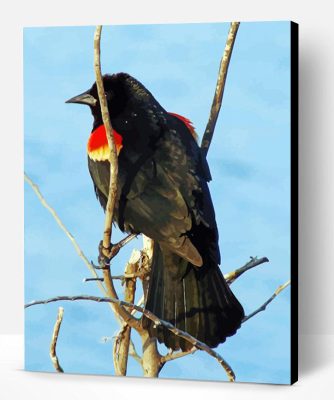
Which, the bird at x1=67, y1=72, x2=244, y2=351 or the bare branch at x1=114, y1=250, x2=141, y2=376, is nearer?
the bird at x1=67, y1=72, x2=244, y2=351

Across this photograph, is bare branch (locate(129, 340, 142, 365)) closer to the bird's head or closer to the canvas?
the canvas

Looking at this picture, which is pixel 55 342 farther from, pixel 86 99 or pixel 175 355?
pixel 86 99

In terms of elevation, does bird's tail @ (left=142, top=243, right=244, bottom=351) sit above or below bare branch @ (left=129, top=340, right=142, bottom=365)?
above

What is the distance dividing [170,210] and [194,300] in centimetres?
43

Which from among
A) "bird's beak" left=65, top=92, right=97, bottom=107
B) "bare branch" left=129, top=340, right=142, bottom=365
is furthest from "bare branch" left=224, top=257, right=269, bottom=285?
"bird's beak" left=65, top=92, right=97, bottom=107

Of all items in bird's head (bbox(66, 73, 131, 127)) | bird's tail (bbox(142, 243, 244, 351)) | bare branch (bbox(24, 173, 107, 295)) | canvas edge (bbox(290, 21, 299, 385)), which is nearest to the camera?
canvas edge (bbox(290, 21, 299, 385))

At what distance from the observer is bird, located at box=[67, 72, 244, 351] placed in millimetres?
5676

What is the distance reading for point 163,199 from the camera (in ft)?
18.6

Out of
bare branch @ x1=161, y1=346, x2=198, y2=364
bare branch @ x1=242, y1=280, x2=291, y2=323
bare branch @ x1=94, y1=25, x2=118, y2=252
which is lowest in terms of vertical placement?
bare branch @ x1=161, y1=346, x2=198, y2=364

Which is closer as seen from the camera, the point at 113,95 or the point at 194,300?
the point at 194,300

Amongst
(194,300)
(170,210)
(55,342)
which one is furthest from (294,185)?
(55,342)

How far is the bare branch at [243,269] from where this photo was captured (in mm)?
5602

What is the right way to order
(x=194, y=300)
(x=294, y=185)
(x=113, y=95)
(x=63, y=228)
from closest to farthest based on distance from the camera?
(x=294, y=185)
(x=194, y=300)
(x=113, y=95)
(x=63, y=228)
